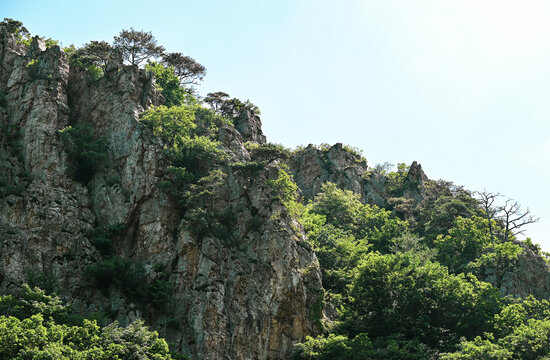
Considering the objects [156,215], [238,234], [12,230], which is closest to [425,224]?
Result: [238,234]

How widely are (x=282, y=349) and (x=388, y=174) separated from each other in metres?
44.3

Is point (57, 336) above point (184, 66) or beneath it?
beneath

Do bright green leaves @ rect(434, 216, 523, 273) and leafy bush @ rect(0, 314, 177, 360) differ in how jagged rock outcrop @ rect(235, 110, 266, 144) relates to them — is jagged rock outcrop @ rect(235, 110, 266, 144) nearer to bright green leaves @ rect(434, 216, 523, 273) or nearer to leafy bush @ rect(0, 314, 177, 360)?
bright green leaves @ rect(434, 216, 523, 273)

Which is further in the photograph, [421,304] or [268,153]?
[268,153]

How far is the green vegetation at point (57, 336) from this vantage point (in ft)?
83.0

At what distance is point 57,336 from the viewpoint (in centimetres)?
2691

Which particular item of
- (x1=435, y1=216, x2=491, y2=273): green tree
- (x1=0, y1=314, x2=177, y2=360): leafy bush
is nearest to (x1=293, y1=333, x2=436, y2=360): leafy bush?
(x1=0, y1=314, x2=177, y2=360): leafy bush

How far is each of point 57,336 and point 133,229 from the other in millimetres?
15620

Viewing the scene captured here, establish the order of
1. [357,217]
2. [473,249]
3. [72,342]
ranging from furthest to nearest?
[357,217], [473,249], [72,342]

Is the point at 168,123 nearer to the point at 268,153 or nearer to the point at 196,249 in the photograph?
the point at 268,153

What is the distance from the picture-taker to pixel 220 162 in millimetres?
47062

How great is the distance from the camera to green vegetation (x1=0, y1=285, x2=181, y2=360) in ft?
83.0

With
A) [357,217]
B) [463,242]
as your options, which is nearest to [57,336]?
[357,217]

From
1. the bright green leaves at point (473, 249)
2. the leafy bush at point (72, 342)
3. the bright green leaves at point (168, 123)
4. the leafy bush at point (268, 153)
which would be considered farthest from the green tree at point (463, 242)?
the leafy bush at point (72, 342)
